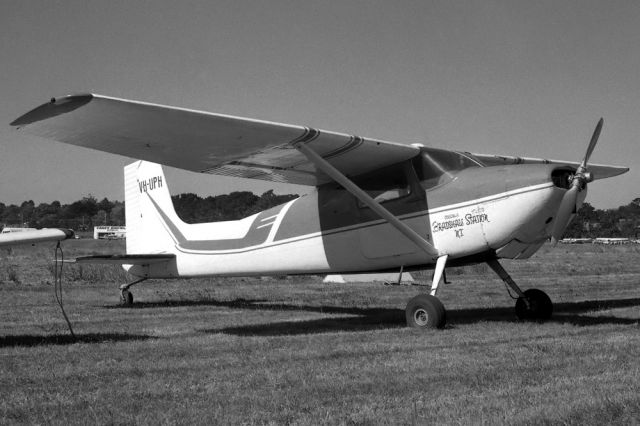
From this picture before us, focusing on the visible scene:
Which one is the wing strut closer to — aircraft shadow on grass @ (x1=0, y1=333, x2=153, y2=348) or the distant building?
aircraft shadow on grass @ (x1=0, y1=333, x2=153, y2=348)

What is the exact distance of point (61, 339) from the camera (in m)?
8.02

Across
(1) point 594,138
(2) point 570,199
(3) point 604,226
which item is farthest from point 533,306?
(3) point 604,226

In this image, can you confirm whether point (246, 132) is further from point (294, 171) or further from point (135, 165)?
point (135, 165)

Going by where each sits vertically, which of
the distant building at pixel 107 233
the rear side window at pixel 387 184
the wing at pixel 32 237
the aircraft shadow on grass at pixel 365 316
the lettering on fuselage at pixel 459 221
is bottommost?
the aircraft shadow on grass at pixel 365 316

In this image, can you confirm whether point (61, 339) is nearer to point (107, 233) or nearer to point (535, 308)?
point (535, 308)

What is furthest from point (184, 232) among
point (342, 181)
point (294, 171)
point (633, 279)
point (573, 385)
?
point (633, 279)

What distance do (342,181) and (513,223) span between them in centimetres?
239

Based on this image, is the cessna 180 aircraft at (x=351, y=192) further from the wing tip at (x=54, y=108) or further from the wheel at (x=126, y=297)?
the wheel at (x=126, y=297)

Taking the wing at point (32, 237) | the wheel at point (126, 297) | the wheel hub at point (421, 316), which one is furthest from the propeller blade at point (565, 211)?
the wheel at point (126, 297)

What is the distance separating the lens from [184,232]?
13570 millimetres

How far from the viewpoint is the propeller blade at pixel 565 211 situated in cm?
847

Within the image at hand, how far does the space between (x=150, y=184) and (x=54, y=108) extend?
7857 millimetres

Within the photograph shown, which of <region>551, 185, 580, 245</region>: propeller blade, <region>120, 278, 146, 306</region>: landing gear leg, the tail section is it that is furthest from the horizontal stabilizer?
<region>551, 185, 580, 245</region>: propeller blade

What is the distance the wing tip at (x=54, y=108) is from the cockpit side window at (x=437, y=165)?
488 centimetres
